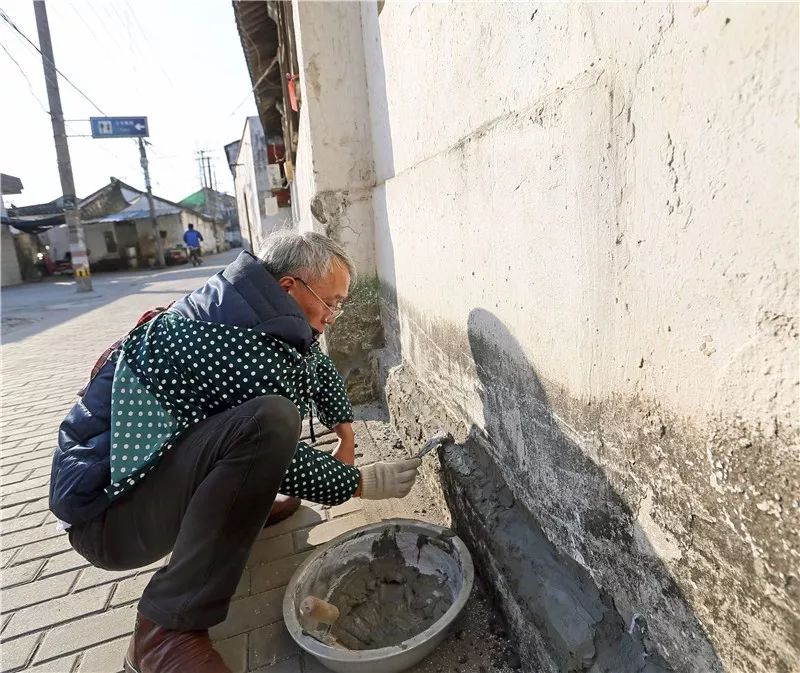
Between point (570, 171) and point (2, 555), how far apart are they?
9.02 ft

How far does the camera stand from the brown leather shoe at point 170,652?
4.61ft

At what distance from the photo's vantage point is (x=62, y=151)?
13.7m

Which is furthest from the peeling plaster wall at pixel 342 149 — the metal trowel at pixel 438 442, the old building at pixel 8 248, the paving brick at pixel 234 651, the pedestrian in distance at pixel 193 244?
the old building at pixel 8 248

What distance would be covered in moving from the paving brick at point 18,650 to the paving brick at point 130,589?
9.7 inches

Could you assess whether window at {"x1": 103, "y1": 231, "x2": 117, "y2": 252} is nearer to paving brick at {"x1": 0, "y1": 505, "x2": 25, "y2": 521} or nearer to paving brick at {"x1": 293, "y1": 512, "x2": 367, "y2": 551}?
paving brick at {"x1": 0, "y1": 505, "x2": 25, "y2": 521}

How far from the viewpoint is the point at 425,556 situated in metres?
1.82

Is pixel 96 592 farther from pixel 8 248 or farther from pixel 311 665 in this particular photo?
pixel 8 248

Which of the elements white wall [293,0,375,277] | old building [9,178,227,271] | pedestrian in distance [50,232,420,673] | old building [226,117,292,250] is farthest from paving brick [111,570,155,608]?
old building [9,178,227,271]

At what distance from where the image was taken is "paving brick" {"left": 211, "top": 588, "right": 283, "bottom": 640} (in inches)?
66.9

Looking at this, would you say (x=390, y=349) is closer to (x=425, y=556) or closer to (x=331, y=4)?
(x=425, y=556)

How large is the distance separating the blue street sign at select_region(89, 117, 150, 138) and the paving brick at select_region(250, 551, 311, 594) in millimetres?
16558

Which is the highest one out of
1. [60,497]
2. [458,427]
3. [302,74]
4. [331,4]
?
[331,4]

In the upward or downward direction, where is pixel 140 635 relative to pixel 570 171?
downward

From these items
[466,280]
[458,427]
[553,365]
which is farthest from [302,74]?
[553,365]
